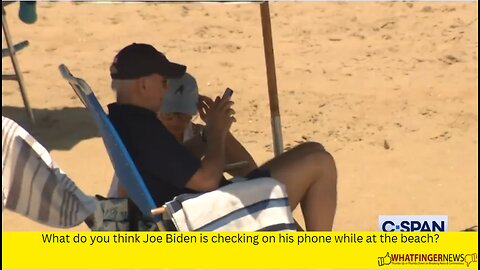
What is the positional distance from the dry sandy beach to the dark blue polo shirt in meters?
2.02

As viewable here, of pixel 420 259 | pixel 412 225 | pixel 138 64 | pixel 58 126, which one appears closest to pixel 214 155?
pixel 138 64

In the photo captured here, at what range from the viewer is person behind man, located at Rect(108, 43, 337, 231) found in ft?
13.9

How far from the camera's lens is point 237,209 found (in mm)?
4293

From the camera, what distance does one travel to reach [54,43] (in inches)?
401

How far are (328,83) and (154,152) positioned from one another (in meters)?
5.07

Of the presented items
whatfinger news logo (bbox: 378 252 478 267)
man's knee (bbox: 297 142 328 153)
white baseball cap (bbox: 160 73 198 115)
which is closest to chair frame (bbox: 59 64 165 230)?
white baseball cap (bbox: 160 73 198 115)

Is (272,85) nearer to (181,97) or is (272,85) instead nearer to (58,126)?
(181,97)

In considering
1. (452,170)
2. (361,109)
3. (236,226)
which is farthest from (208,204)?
(361,109)

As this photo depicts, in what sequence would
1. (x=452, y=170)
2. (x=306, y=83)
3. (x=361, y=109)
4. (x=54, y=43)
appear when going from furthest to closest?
(x=54, y=43) → (x=306, y=83) → (x=361, y=109) → (x=452, y=170)

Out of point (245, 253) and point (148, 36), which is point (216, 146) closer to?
point (245, 253)

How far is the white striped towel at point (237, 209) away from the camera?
13.8 ft

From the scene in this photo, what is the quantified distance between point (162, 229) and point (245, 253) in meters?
0.36

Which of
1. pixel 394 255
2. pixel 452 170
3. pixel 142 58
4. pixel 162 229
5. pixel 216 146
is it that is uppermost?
pixel 142 58
